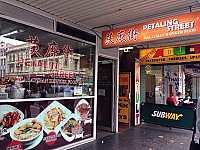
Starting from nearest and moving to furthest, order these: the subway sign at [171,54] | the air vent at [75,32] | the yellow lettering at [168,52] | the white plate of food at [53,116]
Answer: the white plate of food at [53,116]
the air vent at [75,32]
the subway sign at [171,54]
the yellow lettering at [168,52]

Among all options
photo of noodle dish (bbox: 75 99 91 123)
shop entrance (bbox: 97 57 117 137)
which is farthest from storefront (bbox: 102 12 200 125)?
photo of noodle dish (bbox: 75 99 91 123)

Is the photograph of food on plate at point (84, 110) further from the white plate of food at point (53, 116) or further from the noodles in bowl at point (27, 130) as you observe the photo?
the noodles in bowl at point (27, 130)

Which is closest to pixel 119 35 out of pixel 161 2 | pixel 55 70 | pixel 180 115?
pixel 161 2

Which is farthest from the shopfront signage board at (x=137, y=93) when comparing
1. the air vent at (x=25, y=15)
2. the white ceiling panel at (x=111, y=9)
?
the air vent at (x=25, y=15)

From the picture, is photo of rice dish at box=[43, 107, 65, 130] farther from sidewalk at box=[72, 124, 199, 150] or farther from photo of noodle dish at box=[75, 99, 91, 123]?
sidewalk at box=[72, 124, 199, 150]

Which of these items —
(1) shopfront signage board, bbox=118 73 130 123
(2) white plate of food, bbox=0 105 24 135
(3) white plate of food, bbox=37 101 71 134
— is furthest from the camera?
(1) shopfront signage board, bbox=118 73 130 123

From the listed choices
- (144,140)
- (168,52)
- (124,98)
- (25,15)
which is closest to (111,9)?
(25,15)

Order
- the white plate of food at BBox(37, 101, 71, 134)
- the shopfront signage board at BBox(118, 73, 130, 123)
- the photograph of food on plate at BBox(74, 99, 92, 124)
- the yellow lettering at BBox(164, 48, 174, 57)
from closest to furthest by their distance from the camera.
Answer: the white plate of food at BBox(37, 101, 71, 134), the photograph of food on plate at BBox(74, 99, 92, 124), the yellow lettering at BBox(164, 48, 174, 57), the shopfront signage board at BBox(118, 73, 130, 123)

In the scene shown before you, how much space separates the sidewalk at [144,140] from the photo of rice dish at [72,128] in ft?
1.18

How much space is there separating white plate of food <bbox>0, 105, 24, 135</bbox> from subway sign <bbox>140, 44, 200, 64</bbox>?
4425mm

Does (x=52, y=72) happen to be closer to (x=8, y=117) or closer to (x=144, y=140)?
(x=8, y=117)

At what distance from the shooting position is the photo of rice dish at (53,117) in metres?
4.11

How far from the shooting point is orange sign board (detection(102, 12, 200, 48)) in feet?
11.2

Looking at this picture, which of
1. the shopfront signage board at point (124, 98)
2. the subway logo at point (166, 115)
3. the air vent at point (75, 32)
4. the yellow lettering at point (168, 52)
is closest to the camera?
the air vent at point (75, 32)
